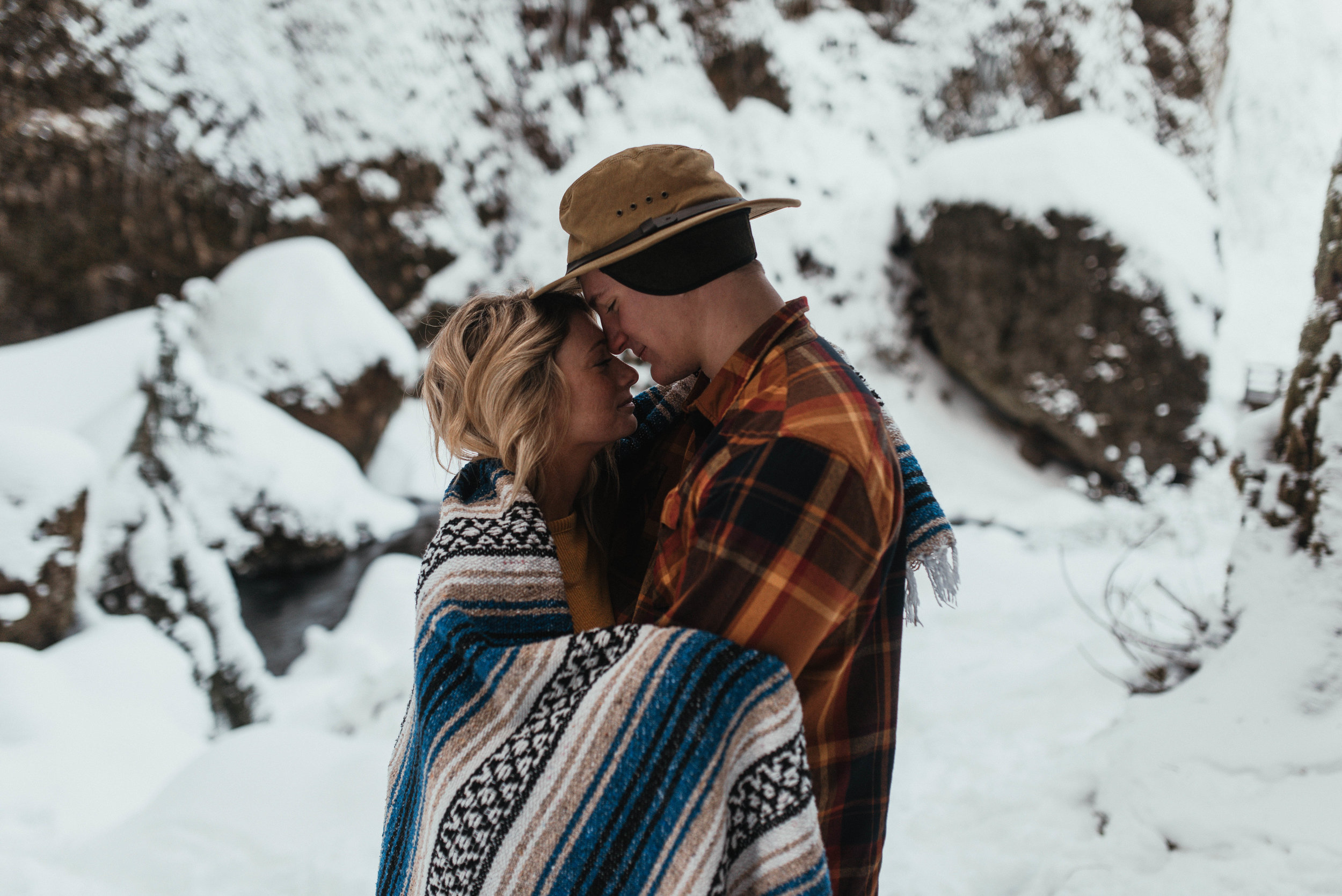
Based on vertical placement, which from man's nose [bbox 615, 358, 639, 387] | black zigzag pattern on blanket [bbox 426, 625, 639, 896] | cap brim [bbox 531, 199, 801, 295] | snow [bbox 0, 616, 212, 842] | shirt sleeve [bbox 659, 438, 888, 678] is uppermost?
cap brim [bbox 531, 199, 801, 295]

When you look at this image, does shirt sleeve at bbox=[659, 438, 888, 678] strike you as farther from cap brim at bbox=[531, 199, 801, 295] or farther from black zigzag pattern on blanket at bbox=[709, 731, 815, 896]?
cap brim at bbox=[531, 199, 801, 295]

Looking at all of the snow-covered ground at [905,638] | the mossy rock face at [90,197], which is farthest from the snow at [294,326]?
the mossy rock face at [90,197]

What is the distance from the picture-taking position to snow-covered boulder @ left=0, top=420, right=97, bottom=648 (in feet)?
12.9

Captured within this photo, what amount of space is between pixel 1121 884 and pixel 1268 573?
1.08 metres

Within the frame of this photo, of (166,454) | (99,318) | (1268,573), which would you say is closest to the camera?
(1268,573)

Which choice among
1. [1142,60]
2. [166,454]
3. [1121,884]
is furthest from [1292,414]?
[1142,60]

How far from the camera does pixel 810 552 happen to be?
0.99 metres

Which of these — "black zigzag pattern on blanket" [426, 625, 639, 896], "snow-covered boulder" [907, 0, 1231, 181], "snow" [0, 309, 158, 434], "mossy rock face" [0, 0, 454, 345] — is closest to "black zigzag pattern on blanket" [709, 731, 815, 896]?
"black zigzag pattern on blanket" [426, 625, 639, 896]

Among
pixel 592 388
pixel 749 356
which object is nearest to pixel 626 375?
pixel 592 388

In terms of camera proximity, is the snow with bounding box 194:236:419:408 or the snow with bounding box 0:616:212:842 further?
the snow with bounding box 194:236:419:408

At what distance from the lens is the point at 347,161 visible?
9094 millimetres

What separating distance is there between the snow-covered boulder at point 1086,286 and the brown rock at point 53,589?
7.84 m

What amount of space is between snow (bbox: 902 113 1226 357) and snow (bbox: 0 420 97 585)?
7934mm

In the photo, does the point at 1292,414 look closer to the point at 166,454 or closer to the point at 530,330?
the point at 530,330
